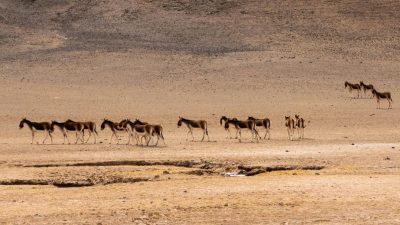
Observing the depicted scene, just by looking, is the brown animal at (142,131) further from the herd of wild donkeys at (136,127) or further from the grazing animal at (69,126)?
the grazing animal at (69,126)

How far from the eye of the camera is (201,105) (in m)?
35.6

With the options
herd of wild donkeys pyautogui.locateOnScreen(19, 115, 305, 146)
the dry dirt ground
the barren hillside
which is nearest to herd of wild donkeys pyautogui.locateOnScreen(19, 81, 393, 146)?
herd of wild donkeys pyautogui.locateOnScreen(19, 115, 305, 146)

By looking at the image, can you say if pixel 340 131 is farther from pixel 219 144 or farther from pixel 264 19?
pixel 264 19

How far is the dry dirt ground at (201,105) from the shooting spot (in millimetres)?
15938

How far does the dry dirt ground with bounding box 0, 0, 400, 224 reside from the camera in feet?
52.3

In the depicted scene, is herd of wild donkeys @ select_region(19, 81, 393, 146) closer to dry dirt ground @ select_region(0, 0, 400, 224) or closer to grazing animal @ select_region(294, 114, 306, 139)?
grazing animal @ select_region(294, 114, 306, 139)

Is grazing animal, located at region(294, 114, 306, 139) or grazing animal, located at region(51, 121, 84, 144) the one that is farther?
grazing animal, located at region(294, 114, 306, 139)

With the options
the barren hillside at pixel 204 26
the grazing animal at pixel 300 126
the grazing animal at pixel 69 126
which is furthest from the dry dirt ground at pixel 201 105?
the grazing animal at pixel 69 126

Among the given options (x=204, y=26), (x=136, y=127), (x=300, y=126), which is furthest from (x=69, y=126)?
(x=204, y=26)

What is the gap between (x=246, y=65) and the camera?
1775 inches

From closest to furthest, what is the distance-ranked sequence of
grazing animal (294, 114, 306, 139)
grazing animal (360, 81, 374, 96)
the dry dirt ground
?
the dry dirt ground
grazing animal (294, 114, 306, 139)
grazing animal (360, 81, 374, 96)

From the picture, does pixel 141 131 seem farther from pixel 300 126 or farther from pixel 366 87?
pixel 366 87

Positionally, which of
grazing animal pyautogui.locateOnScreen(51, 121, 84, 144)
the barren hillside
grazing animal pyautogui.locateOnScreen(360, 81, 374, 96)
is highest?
the barren hillside

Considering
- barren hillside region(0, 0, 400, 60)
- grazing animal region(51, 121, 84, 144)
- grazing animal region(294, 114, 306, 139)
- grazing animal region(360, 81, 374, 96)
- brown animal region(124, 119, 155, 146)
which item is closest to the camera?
brown animal region(124, 119, 155, 146)
